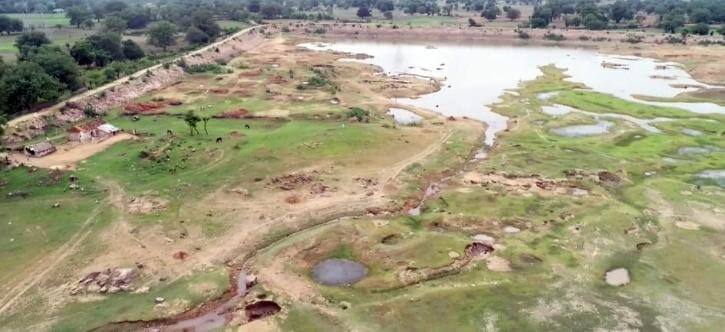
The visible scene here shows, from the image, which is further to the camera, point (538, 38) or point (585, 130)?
point (538, 38)

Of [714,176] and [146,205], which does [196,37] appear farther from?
[714,176]

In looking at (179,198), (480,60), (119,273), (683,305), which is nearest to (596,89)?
(480,60)

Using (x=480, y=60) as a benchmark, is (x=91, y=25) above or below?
above

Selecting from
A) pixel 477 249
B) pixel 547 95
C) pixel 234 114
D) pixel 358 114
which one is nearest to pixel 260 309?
pixel 477 249

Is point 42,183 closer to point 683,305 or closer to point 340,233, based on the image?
point 340,233

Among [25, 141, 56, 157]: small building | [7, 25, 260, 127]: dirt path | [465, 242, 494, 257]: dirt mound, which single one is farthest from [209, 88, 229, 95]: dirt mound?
[465, 242, 494, 257]: dirt mound

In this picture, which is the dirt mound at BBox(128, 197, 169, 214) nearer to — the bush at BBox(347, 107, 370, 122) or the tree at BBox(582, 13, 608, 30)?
the bush at BBox(347, 107, 370, 122)
